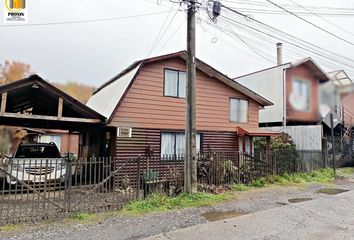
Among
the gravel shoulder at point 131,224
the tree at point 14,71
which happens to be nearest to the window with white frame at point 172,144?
the gravel shoulder at point 131,224

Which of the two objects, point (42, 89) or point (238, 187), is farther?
point (238, 187)

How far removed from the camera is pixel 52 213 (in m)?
7.44

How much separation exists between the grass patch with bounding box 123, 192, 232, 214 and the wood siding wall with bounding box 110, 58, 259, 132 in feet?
14.4

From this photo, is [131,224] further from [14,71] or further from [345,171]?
[14,71]

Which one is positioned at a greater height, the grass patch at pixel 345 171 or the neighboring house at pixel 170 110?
the neighboring house at pixel 170 110

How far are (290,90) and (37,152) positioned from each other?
1186 cm

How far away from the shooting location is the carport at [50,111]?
10.0 metres

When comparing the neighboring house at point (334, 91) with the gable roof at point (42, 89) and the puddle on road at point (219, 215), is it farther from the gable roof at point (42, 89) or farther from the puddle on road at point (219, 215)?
the gable roof at point (42, 89)

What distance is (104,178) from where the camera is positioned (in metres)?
8.65

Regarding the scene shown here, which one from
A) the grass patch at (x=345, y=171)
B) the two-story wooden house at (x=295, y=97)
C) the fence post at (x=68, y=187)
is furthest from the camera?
the grass patch at (x=345, y=171)

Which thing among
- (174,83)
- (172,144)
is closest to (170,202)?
(172,144)

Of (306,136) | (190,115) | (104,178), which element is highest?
(190,115)

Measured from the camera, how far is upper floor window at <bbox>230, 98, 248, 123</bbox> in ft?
53.4

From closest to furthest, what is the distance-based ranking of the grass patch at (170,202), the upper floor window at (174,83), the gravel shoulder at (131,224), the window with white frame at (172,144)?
the gravel shoulder at (131,224)
the grass patch at (170,202)
the window with white frame at (172,144)
the upper floor window at (174,83)
